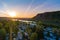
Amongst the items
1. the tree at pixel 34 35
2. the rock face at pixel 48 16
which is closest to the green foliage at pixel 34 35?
the tree at pixel 34 35

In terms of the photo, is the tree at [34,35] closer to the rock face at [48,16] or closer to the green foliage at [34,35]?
the green foliage at [34,35]

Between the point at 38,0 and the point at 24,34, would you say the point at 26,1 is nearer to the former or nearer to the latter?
the point at 38,0

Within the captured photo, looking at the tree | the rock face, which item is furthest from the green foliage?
the rock face

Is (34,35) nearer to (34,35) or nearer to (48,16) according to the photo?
(34,35)

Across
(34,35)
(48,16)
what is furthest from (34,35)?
(48,16)

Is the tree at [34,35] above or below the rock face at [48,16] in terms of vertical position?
below

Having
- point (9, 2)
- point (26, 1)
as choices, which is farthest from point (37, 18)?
point (9, 2)

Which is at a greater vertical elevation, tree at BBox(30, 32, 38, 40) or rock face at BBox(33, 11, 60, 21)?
rock face at BBox(33, 11, 60, 21)

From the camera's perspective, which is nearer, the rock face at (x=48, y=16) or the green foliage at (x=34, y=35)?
the rock face at (x=48, y=16)

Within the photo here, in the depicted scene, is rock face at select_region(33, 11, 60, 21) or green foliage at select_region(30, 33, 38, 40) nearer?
rock face at select_region(33, 11, 60, 21)

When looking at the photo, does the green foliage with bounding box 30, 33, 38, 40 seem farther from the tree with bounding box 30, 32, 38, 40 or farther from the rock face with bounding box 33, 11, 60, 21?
the rock face with bounding box 33, 11, 60, 21

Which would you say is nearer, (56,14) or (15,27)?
(56,14)
